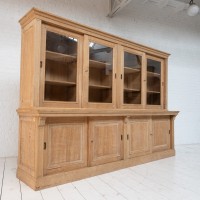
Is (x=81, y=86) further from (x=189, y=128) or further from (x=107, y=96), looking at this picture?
(x=189, y=128)

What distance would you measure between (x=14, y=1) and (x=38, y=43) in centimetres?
172

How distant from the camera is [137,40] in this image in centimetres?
488

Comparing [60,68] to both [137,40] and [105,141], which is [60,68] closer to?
[105,141]

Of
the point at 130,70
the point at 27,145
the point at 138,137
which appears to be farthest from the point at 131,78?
the point at 27,145

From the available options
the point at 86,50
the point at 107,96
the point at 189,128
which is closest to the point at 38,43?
the point at 86,50

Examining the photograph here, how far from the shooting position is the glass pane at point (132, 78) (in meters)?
3.48

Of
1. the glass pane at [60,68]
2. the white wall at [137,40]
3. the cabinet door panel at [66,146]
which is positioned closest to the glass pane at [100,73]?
the glass pane at [60,68]

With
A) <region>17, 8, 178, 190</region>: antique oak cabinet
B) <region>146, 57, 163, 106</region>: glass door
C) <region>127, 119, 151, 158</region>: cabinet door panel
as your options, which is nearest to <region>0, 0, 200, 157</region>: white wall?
<region>17, 8, 178, 190</region>: antique oak cabinet

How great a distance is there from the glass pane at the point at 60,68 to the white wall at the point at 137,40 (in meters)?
1.25

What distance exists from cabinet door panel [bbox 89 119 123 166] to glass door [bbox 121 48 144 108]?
1.62 feet

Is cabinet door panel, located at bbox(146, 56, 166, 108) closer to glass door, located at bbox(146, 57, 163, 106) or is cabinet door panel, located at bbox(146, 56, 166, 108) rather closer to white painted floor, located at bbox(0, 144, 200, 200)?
glass door, located at bbox(146, 57, 163, 106)

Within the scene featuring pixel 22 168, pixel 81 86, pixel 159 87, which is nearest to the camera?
pixel 22 168

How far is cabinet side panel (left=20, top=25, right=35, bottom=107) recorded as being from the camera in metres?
2.46

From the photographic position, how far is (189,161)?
3598 millimetres
